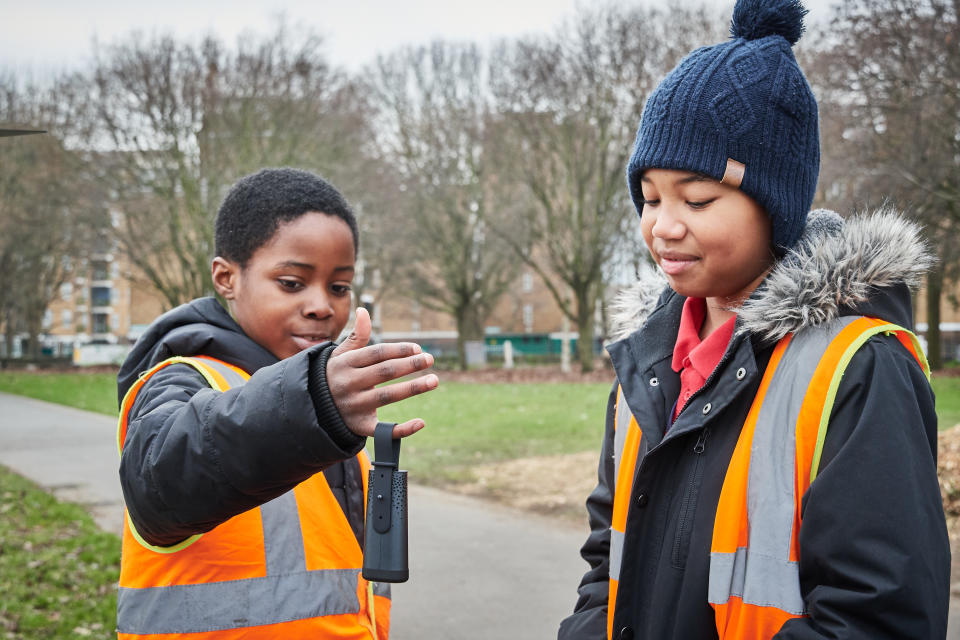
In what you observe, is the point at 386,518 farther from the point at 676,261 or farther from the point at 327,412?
the point at 676,261

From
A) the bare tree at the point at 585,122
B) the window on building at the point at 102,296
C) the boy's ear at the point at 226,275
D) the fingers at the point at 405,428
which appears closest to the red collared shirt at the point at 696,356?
the fingers at the point at 405,428

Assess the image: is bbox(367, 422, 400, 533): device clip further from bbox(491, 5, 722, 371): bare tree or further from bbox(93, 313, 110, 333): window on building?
bbox(93, 313, 110, 333): window on building

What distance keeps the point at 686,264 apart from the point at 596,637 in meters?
0.95

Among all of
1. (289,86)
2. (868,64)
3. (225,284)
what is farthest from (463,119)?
(225,284)

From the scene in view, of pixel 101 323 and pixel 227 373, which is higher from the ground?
pixel 227 373

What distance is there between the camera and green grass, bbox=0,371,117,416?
18.3 m

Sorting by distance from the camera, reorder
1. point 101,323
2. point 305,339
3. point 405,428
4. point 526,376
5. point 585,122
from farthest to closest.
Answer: point 101,323 → point 526,376 → point 585,122 → point 305,339 → point 405,428

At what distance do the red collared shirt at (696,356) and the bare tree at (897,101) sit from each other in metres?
9.66

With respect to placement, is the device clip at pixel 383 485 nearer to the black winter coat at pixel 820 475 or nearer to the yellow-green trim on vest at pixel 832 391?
the black winter coat at pixel 820 475

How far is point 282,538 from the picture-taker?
1859 millimetres

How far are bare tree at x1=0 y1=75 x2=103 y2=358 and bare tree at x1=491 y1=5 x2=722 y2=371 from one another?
41.5 ft

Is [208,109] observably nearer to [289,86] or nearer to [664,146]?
[289,86]

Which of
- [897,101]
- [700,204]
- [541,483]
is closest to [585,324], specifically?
[897,101]

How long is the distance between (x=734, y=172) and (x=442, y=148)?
2740cm
